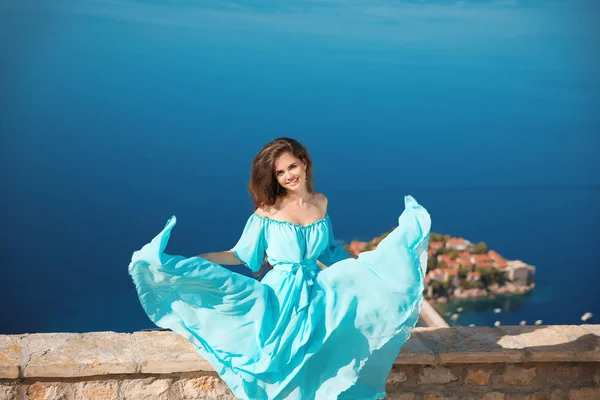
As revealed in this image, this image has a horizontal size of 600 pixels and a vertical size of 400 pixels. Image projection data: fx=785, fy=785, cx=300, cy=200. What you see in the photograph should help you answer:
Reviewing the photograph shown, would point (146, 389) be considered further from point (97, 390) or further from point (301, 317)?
point (301, 317)

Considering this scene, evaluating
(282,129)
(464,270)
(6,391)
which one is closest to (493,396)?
(6,391)

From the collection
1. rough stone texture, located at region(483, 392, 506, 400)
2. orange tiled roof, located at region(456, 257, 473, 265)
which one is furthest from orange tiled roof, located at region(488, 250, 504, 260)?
rough stone texture, located at region(483, 392, 506, 400)

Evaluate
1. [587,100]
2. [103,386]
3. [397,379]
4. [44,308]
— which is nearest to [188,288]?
[103,386]

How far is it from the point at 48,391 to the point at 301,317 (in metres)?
0.83

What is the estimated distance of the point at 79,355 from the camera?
8.02ft

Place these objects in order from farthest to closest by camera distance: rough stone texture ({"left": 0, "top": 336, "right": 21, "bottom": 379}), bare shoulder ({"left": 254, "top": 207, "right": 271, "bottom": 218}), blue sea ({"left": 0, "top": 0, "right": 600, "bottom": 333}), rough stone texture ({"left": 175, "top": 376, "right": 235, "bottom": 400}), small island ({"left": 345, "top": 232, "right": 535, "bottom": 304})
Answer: small island ({"left": 345, "top": 232, "right": 535, "bottom": 304}) < blue sea ({"left": 0, "top": 0, "right": 600, "bottom": 333}) < bare shoulder ({"left": 254, "top": 207, "right": 271, "bottom": 218}) < rough stone texture ({"left": 175, "top": 376, "right": 235, "bottom": 400}) < rough stone texture ({"left": 0, "top": 336, "right": 21, "bottom": 379})

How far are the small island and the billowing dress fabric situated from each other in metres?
8.57

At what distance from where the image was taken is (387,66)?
1144 cm

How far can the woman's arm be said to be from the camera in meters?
2.43

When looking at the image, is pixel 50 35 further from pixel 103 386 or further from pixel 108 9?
pixel 103 386

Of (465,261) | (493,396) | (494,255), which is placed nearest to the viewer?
(493,396)

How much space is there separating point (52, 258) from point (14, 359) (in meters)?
8.13

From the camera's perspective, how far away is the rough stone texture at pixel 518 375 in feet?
8.66

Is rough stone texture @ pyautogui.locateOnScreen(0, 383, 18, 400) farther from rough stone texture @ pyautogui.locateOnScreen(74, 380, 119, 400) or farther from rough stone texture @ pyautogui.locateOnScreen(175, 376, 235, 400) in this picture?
rough stone texture @ pyautogui.locateOnScreen(175, 376, 235, 400)
